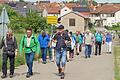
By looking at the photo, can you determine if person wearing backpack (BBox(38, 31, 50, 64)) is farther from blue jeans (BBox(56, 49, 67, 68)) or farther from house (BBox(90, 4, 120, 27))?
house (BBox(90, 4, 120, 27))

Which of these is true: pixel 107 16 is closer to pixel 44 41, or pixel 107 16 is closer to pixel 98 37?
pixel 98 37

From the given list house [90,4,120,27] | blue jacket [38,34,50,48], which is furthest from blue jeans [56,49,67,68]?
house [90,4,120,27]

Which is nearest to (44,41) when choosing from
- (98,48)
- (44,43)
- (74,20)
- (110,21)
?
(44,43)

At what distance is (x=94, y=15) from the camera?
13675cm

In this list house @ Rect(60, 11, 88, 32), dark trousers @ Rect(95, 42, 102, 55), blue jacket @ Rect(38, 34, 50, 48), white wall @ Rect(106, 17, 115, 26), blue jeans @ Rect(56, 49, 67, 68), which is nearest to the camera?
blue jeans @ Rect(56, 49, 67, 68)

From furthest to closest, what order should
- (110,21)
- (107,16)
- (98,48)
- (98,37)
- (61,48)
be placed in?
(110,21) < (107,16) < (98,48) < (98,37) < (61,48)

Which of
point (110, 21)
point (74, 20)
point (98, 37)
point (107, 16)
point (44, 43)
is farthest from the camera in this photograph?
point (110, 21)

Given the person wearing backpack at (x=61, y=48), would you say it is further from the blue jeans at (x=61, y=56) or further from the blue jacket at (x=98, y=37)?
the blue jacket at (x=98, y=37)

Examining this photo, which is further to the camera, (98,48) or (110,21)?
(110,21)

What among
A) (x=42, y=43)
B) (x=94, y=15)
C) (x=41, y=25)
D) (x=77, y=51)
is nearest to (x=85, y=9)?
(x=94, y=15)

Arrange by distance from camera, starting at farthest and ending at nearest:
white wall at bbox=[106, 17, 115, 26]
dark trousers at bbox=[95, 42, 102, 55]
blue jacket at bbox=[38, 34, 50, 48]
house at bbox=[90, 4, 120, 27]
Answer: white wall at bbox=[106, 17, 115, 26]
house at bbox=[90, 4, 120, 27]
dark trousers at bbox=[95, 42, 102, 55]
blue jacket at bbox=[38, 34, 50, 48]

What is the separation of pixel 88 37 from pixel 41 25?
27.5m

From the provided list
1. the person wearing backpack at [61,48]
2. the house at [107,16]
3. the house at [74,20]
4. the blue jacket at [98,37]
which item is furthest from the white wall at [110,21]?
the person wearing backpack at [61,48]

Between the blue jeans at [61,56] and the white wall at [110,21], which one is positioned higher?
the blue jeans at [61,56]
